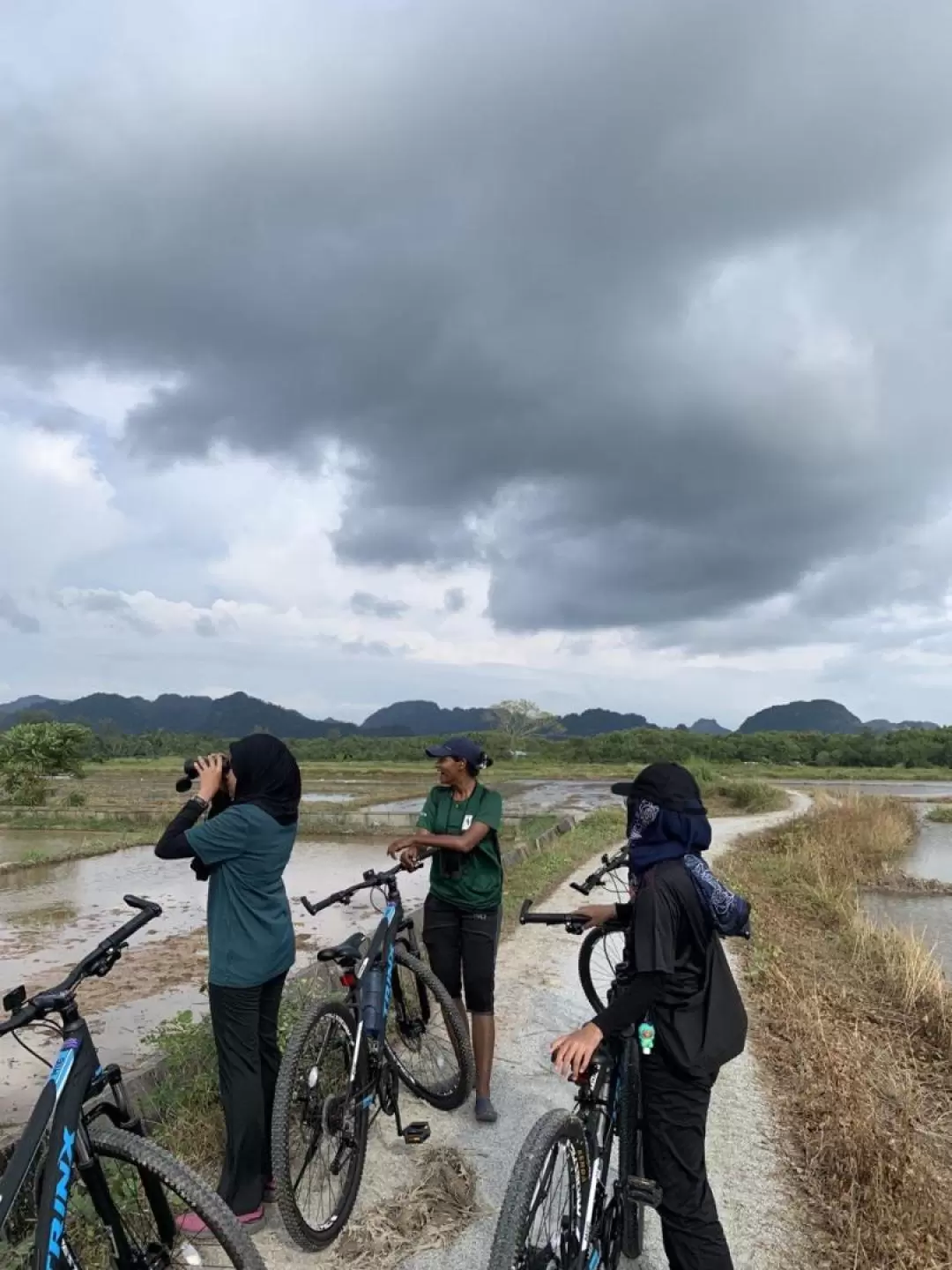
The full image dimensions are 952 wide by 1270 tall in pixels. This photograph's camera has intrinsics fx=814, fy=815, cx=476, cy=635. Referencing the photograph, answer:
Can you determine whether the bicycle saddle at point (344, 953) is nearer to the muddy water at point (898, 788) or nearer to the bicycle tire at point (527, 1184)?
the bicycle tire at point (527, 1184)

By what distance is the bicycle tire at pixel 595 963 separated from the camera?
5077mm

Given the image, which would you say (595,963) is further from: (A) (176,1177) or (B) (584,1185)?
Result: (A) (176,1177)

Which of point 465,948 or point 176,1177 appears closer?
point 176,1177

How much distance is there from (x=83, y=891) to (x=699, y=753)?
2189 inches

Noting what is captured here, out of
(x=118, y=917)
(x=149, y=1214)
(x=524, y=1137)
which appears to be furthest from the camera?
(x=118, y=917)

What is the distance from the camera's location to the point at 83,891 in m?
13.6

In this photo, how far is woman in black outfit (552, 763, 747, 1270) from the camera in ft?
7.59

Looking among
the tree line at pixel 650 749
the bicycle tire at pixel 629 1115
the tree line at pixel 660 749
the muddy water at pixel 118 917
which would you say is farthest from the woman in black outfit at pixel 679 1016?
the tree line at pixel 660 749

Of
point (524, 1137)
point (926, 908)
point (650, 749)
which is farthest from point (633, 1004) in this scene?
point (650, 749)

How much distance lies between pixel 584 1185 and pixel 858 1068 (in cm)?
278

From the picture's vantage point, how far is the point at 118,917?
1168 centimetres

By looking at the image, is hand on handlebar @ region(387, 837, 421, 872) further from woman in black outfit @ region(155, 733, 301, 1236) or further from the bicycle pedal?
the bicycle pedal

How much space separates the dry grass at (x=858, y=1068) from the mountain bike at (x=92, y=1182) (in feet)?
7.32

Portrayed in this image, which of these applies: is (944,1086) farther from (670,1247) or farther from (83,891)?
(83,891)
